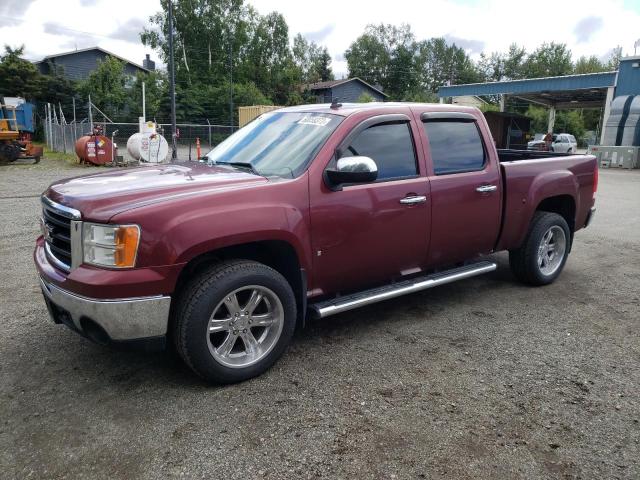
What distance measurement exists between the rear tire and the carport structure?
2684 centimetres

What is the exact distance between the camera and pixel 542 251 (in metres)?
5.48

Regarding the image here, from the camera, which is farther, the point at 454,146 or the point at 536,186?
the point at 536,186

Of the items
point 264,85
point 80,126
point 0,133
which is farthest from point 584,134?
point 0,133

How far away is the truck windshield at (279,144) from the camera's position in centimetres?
375

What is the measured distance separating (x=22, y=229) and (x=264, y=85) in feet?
171

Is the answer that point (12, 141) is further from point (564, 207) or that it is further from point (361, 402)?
point (361, 402)

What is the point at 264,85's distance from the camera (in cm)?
5697

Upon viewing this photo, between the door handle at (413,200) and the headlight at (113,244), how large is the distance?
79.5 inches

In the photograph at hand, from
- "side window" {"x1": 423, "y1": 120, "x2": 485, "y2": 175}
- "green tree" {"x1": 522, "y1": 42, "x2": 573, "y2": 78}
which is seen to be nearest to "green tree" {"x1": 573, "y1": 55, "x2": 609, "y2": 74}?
"green tree" {"x1": 522, "y1": 42, "x2": 573, "y2": 78}

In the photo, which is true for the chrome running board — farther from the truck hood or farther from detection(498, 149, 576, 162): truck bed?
detection(498, 149, 576, 162): truck bed

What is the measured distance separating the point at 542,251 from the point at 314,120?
2.98 metres

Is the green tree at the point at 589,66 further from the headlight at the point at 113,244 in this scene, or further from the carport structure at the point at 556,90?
the headlight at the point at 113,244

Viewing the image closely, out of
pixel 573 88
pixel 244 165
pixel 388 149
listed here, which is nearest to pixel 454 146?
pixel 388 149

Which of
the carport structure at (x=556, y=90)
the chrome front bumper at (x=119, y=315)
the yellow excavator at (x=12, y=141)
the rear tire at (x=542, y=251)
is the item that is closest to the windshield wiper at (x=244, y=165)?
the chrome front bumper at (x=119, y=315)
